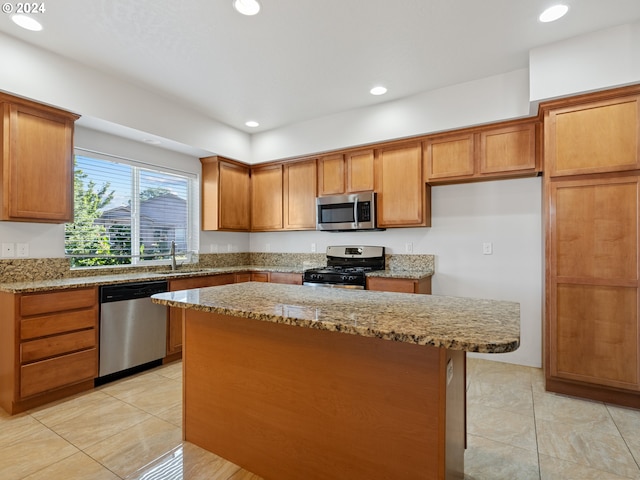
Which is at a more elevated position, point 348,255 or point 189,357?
point 348,255

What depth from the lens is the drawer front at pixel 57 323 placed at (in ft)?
7.80

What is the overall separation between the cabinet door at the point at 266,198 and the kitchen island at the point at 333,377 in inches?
106

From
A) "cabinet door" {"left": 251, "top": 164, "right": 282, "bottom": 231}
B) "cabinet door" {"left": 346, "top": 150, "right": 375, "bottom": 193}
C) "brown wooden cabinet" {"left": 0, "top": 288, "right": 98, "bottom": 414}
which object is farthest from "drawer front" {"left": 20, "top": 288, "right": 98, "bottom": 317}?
"cabinet door" {"left": 346, "top": 150, "right": 375, "bottom": 193}

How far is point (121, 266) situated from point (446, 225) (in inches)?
139

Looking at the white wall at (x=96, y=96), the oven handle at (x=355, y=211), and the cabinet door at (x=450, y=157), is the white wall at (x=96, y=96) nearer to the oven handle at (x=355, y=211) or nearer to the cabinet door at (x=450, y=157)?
the oven handle at (x=355, y=211)

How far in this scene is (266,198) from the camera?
4.70m

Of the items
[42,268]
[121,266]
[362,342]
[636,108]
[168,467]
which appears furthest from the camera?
[121,266]

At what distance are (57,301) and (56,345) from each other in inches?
13.2

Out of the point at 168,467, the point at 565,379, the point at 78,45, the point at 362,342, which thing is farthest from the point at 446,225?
the point at 78,45

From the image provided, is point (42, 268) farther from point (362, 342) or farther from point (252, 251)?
point (362, 342)

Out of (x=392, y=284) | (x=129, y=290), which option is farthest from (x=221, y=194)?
(x=392, y=284)

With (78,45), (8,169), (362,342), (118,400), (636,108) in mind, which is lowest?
(118,400)

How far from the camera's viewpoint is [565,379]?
8.58 feet

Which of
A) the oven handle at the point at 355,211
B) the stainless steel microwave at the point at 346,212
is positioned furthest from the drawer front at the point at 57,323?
the oven handle at the point at 355,211
